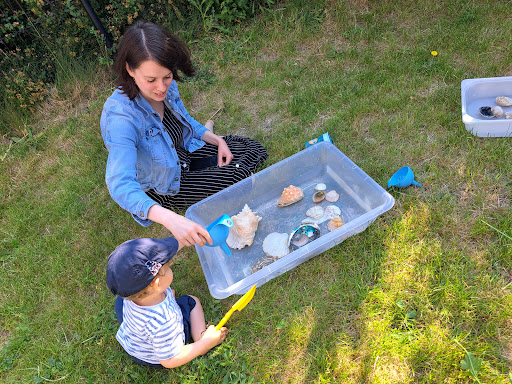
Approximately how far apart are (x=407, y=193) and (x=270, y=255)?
2.46ft

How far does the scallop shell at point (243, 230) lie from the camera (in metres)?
1.85

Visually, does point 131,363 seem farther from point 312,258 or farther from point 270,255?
point 312,258

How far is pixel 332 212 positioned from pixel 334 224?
0.37ft

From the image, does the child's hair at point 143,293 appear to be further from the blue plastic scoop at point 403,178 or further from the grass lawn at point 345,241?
the blue plastic scoop at point 403,178

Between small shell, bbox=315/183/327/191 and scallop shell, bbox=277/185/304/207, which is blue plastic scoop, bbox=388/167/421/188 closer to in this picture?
small shell, bbox=315/183/327/191

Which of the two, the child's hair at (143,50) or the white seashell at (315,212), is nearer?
the child's hair at (143,50)

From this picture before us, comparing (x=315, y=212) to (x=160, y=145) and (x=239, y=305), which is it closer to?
(x=239, y=305)

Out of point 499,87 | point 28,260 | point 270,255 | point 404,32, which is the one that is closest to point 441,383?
point 270,255

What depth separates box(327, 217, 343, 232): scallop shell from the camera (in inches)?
70.1

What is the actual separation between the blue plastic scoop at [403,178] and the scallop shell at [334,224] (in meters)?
0.34

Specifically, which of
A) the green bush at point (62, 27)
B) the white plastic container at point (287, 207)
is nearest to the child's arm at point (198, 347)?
the white plastic container at point (287, 207)

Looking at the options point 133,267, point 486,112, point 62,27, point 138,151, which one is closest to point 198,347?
point 133,267

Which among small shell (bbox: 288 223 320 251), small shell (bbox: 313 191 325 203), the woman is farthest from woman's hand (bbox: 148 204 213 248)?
small shell (bbox: 313 191 325 203)

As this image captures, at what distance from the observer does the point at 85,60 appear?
3.15 meters
